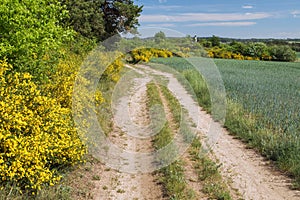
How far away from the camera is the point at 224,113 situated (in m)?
11.1

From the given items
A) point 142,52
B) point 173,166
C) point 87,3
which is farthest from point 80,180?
point 142,52

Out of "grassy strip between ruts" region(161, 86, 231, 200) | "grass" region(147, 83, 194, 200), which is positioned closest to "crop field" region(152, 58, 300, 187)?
"grassy strip between ruts" region(161, 86, 231, 200)

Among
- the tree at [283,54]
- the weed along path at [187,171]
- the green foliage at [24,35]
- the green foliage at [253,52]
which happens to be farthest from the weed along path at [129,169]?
the tree at [283,54]

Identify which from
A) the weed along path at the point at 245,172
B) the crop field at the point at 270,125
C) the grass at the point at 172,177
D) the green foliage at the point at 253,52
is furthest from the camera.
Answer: the green foliage at the point at 253,52

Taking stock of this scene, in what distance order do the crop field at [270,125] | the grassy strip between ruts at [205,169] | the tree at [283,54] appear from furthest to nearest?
the tree at [283,54]
the crop field at [270,125]
the grassy strip between ruts at [205,169]

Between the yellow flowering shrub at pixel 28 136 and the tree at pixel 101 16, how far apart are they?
53.8 feet

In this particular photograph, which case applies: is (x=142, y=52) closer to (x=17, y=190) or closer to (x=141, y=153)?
(x=141, y=153)

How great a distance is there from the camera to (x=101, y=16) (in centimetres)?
2392

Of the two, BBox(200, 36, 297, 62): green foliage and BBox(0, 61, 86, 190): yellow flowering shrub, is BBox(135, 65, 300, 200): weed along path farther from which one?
BBox(200, 36, 297, 62): green foliage

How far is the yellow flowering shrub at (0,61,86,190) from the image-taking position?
14.6 feet

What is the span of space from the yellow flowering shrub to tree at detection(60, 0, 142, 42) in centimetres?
1640

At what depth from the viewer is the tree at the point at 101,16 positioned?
2197 centimetres

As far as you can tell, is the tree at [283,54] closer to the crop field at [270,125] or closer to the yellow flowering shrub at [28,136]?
the crop field at [270,125]

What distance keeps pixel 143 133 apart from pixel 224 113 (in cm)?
347
